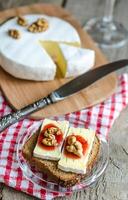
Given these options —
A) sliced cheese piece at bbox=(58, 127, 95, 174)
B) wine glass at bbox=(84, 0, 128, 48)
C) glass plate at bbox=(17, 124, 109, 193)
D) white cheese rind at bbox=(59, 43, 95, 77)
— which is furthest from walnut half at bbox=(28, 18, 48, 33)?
sliced cheese piece at bbox=(58, 127, 95, 174)

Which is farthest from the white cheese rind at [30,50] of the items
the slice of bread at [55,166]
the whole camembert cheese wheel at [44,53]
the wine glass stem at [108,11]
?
the slice of bread at [55,166]

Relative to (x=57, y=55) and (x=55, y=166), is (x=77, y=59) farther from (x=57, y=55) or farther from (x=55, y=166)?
(x=55, y=166)

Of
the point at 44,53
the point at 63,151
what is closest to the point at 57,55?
the point at 44,53

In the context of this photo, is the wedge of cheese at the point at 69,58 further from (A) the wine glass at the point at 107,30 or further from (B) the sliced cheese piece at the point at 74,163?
(B) the sliced cheese piece at the point at 74,163

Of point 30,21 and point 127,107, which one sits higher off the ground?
point 30,21

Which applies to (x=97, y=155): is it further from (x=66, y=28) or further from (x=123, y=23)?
(x=123, y=23)

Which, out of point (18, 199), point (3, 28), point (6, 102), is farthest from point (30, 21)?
point (18, 199)

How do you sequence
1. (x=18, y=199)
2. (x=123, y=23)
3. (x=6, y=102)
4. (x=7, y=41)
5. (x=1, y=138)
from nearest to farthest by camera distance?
(x=18, y=199) → (x=1, y=138) → (x=6, y=102) → (x=7, y=41) → (x=123, y=23)
